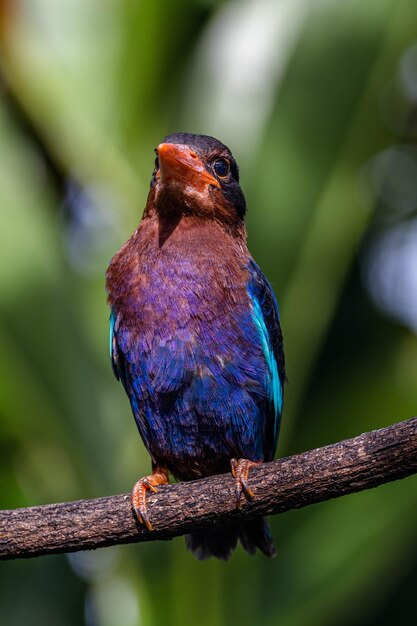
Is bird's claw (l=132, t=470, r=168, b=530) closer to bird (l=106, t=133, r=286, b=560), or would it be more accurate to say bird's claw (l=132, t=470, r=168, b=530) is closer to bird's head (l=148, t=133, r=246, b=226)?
bird (l=106, t=133, r=286, b=560)

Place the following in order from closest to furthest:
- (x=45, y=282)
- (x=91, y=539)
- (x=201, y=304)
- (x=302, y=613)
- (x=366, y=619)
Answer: (x=91, y=539), (x=201, y=304), (x=302, y=613), (x=45, y=282), (x=366, y=619)

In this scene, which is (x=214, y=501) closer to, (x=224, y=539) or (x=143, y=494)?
(x=143, y=494)

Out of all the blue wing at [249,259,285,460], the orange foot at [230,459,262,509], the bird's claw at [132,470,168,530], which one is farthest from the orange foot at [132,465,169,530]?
the blue wing at [249,259,285,460]

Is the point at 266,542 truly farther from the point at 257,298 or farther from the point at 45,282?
the point at 45,282

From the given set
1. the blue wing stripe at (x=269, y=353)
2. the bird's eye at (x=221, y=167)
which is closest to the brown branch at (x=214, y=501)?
the blue wing stripe at (x=269, y=353)

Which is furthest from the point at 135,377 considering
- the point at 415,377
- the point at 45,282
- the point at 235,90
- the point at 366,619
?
the point at 366,619
